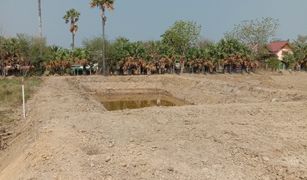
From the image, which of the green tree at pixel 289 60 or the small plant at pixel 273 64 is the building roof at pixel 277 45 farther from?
the small plant at pixel 273 64

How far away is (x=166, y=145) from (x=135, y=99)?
26.7 metres

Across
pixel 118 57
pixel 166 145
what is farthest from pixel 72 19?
pixel 166 145

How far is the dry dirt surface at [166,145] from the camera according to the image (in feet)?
35.0

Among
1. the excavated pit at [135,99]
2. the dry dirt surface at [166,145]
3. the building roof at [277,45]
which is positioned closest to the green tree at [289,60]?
the building roof at [277,45]

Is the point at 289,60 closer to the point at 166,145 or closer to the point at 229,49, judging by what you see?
the point at 229,49

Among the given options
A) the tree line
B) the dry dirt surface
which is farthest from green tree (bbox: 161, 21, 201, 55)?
the dry dirt surface

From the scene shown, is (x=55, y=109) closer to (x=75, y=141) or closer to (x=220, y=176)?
(x=75, y=141)

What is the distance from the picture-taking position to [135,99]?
130ft

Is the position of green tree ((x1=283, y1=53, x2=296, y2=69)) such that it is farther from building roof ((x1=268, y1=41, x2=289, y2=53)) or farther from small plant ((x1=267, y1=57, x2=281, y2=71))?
building roof ((x1=268, y1=41, x2=289, y2=53))

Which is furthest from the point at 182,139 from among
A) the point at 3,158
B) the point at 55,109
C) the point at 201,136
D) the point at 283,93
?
the point at 283,93

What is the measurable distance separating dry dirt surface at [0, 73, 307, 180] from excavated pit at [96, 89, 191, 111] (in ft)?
38.4

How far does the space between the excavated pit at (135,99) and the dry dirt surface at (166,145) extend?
1171 centimetres

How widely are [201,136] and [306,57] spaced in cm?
6030

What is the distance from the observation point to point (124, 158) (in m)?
11.2
